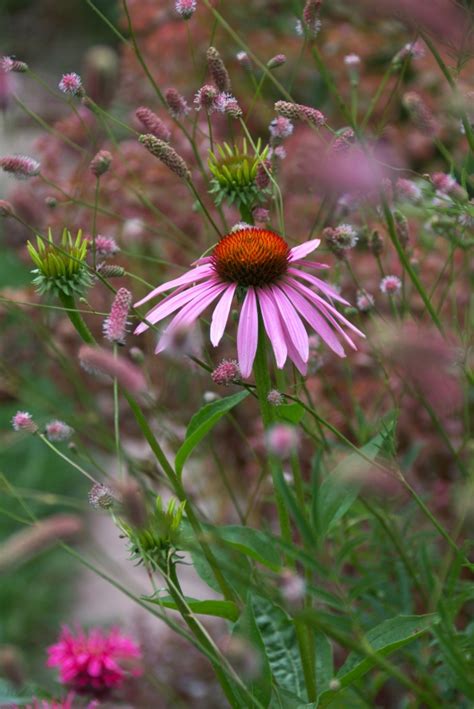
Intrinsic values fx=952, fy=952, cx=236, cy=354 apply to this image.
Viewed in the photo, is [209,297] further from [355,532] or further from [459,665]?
[355,532]

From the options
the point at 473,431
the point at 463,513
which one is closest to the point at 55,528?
the point at 463,513

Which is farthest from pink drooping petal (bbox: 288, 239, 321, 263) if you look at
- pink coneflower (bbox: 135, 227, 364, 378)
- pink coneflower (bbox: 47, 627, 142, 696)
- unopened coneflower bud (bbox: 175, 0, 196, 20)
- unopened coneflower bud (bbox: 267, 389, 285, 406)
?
pink coneflower (bbox: 47, 627, 142, 696)

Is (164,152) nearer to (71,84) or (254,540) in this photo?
(71,84)

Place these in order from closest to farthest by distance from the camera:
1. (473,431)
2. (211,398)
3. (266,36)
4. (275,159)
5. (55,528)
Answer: (55,528)
(275,159)
(211,398)
(473,431)
(266,36)

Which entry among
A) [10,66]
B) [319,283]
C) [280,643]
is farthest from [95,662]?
[10,66]

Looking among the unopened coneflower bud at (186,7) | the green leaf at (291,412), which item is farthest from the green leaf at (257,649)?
the unopened coneflower bud at (186,7)

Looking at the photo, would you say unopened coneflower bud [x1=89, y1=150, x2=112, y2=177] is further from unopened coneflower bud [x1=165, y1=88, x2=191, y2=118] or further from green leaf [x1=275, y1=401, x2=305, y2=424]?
green leaf [x1=275, y1=401, x2=305, y2=424]
